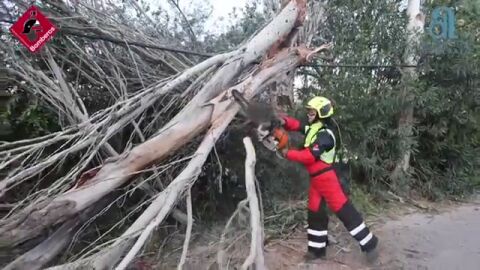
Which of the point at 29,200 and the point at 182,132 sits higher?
the point at 182,132

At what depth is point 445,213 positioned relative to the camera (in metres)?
7.29

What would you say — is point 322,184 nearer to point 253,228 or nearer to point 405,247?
point 253,228

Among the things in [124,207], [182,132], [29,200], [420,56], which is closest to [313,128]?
[182,132]

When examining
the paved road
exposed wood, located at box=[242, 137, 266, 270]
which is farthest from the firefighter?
exposed wood, located at box=[242, 137, 266, 270]

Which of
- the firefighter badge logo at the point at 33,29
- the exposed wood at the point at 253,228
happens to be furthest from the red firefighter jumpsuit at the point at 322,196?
the firefighter badge logo at the point at 33,29

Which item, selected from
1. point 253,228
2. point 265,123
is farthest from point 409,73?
point 253,228

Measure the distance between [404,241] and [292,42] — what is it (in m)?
2.73

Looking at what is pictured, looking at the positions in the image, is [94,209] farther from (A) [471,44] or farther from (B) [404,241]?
(A) [471,44]

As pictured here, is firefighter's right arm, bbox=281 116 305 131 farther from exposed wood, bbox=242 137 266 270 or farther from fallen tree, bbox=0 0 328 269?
exposed wood, bbox=242 137 266 270

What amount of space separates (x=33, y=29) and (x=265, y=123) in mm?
2461

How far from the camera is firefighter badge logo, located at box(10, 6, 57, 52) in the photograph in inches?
181

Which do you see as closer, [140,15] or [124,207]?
[124,207]

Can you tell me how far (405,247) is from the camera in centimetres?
552

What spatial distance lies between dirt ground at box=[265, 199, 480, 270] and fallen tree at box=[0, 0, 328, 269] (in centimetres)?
154
